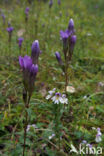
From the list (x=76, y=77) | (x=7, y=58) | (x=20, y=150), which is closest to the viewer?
(x=20, y=150)

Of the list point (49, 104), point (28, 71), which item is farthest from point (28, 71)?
point (49, 104)

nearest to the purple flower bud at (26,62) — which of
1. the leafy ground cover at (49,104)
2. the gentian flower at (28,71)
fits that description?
the gentian flower at (28,71)

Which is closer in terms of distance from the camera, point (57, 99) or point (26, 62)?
point (26, 62)

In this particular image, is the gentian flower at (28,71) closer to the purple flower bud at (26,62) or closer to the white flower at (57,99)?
the purple flower bud at (26,62)

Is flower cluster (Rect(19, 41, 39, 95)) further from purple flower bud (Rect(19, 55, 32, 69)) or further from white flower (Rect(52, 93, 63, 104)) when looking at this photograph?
white flower (Rect(52, 93, 63, 104))

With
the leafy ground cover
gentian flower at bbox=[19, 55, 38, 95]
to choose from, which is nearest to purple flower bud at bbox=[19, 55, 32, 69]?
gentian flower at bbox=[19, 55, 38, 95]

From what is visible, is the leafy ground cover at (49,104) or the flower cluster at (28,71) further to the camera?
the leafy ground cover at (49,104)

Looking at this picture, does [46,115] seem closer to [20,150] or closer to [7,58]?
[20,150]

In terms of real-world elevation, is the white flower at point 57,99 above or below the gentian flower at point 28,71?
below

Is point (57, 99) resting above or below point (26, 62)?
below

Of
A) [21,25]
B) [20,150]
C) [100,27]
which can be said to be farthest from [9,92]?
[100,27]

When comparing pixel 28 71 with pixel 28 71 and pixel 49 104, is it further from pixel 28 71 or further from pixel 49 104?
pixel 49 104
